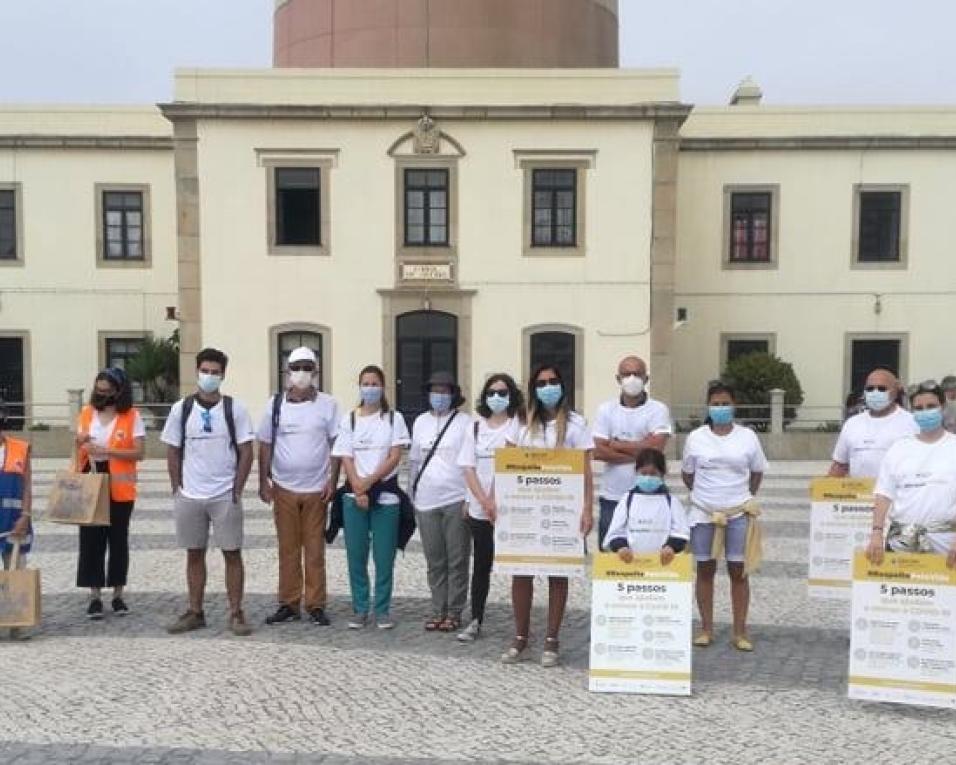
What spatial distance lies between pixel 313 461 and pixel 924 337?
67.7 ft

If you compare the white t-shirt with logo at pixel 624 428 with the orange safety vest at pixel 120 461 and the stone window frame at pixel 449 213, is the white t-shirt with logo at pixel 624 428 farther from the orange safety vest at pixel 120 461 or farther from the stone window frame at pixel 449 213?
the stone window frame at pixel 449 213

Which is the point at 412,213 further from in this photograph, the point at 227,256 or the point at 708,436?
the point at 708,436

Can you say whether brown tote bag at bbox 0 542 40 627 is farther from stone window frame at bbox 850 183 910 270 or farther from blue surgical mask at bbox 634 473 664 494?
stone window frame at bbox 850 183 910 270

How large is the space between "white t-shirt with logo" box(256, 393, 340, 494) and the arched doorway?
1353cm

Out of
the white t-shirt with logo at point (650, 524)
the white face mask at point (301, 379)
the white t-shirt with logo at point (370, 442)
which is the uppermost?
the white face mask at point (301, 379)

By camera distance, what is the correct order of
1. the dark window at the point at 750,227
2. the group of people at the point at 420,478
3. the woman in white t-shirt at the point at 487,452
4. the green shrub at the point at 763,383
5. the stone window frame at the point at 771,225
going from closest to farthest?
the group of people at the point at 420,478 → the woman in white t-shirt at the point at 487,452 → the green shrub at the point at 763,383 → the stone window frame at the point at 771,225 → the dark window at the point at 750,227

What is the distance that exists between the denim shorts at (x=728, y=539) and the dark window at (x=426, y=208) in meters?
14.7

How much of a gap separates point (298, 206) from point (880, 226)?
1479 centimetres

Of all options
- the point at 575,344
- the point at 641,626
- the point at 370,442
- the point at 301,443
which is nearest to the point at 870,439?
the point at 641,626

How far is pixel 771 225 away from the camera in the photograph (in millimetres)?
22719

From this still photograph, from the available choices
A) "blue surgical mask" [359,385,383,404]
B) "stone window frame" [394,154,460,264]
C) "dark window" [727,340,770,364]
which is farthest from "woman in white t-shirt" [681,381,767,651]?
"dark window" [727,340,770,364]

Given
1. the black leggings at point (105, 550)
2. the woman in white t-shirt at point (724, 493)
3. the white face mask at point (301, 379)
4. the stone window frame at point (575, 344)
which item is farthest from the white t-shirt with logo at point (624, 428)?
the stone window frame at point (575, 344)

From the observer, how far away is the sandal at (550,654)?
563 centimetres

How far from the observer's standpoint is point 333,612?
6910 millimetres
